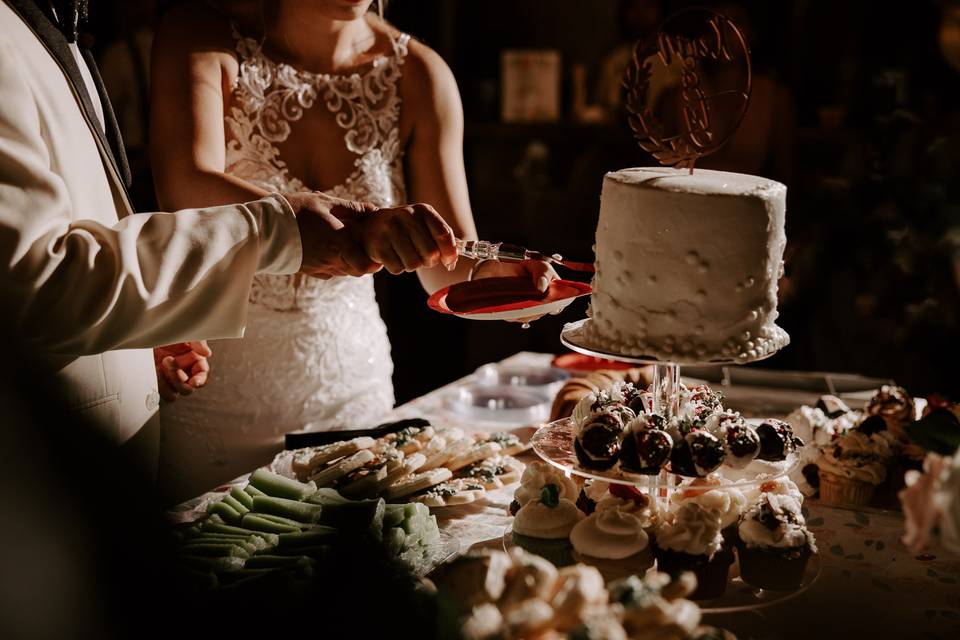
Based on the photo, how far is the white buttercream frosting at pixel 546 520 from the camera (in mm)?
1595

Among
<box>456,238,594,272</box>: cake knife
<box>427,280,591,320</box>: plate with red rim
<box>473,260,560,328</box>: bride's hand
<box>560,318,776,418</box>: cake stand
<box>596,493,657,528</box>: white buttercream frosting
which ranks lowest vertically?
<box>596,493,657,528</box>: white buttercream frosting

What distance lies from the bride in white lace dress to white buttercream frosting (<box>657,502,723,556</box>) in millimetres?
996

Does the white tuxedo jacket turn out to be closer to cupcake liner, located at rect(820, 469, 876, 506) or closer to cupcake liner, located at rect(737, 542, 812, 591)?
cupcake liner, located at rect(737, 542, 812, 591)

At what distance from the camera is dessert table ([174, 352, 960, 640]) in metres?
1.44

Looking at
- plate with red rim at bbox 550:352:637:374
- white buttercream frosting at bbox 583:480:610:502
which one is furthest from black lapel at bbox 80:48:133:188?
plate with red rim at bbox 550:352:637:374

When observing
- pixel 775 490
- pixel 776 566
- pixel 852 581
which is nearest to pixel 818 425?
pixel 775 490

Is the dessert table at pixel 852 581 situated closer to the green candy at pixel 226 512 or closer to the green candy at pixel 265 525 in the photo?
the green candy at pixel 226 512

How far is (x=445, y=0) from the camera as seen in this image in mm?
6250

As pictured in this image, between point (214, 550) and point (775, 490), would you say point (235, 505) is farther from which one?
point (775, 490)

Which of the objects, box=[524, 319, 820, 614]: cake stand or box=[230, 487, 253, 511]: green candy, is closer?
box=[524, 319, 820, 614]: cake stand

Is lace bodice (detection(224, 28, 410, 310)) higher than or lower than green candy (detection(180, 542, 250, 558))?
higher

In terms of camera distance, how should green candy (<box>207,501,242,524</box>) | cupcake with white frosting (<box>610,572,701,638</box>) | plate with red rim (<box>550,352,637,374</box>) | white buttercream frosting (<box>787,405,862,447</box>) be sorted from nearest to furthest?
cupcake with white frosting (<box>610,572,701,638</box>) → green candy (<box>207,501,242,524</box>) → white buttercream frosting (<box>787,405,862,447</box>) → plate with red rim (<box>550,352,637,374</box>)

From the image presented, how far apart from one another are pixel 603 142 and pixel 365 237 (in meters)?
3.82

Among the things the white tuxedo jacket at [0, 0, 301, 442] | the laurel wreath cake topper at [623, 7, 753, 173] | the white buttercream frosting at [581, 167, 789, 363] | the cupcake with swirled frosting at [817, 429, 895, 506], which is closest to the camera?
the white tuxedo jacket at [0, 0, 301, 442]
